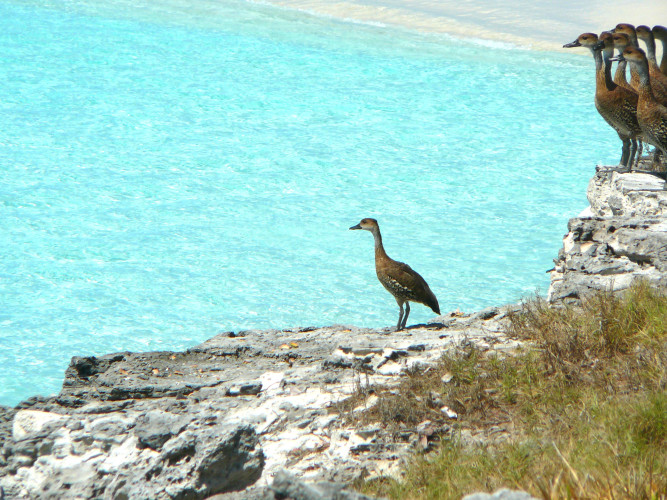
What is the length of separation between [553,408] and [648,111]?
2802 millimetres

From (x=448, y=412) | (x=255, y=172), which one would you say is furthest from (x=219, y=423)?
(x=255, y=172)

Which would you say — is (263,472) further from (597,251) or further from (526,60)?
(526,60)

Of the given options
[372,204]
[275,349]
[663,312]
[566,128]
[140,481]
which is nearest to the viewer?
[140,481]

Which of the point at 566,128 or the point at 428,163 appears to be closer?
the point at 428,163

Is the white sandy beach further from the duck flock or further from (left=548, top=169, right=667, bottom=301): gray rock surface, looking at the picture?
(left=548, top=169, right=667, bottom=301): gray rock surface

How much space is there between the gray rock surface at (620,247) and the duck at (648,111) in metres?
0.45

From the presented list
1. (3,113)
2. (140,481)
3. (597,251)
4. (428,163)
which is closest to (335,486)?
(140,481)

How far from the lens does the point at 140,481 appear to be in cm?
320

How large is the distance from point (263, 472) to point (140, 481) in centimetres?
60

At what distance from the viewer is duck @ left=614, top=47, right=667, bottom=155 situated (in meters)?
5.48

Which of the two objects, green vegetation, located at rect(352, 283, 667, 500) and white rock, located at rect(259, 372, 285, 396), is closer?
green vegetation, located at rect(352, 283, 667, 500)

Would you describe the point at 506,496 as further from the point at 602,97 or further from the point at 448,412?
the point at 602,97

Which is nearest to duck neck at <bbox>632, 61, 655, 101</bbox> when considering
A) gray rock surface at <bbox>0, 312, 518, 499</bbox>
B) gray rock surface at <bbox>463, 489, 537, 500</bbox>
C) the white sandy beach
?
gray rock surface at <bbox>0, 312, 518, 499</bbox>

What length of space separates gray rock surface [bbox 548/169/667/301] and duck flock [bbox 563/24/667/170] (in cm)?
36
